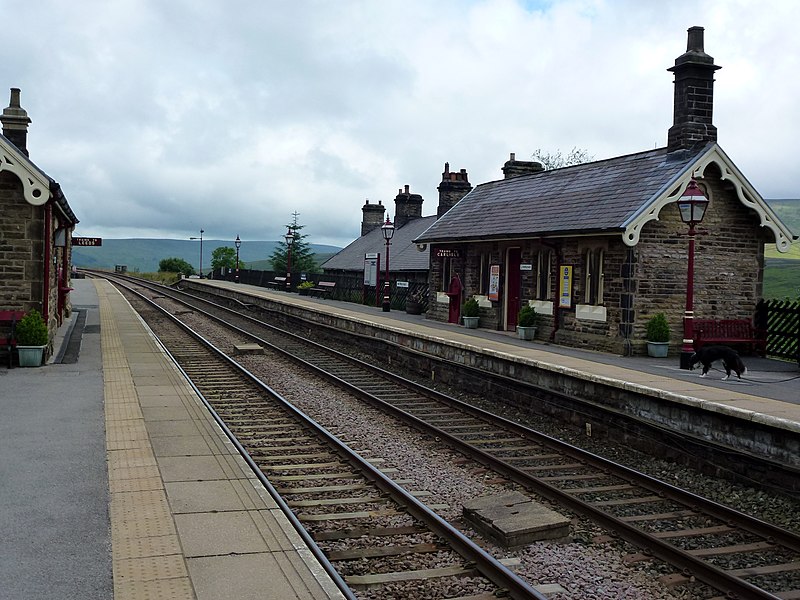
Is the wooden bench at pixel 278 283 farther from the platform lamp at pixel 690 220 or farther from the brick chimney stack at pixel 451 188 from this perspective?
the platform lamp at pixel 690 220

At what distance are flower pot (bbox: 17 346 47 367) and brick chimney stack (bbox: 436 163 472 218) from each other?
22.0 meters

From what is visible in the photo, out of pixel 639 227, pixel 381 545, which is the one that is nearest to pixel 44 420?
pixel 381 545

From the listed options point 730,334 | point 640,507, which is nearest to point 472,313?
point 730,334

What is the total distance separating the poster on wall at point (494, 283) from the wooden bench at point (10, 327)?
41.4 feet

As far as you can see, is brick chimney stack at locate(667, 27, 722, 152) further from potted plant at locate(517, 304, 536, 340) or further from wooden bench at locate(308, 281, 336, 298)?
wooden bench at locate(308, 281, 336, 298)

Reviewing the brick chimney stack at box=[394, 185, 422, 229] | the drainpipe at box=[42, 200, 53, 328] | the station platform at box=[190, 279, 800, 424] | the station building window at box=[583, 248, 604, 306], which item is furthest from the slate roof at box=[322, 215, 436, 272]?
the drainpipe at box=[42, 200, 53, 328]

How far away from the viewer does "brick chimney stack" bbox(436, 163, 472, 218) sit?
112 feet

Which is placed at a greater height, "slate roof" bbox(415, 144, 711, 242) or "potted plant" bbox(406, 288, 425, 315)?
"slate roof" bbox(415, 144, 711, 242)

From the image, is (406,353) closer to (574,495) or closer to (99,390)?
(99,390)

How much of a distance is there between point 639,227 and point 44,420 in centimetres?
1206

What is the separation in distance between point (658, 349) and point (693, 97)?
6.03 meters

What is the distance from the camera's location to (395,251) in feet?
123

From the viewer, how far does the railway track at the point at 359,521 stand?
5738 millimetres

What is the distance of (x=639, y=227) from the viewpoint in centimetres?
1648
